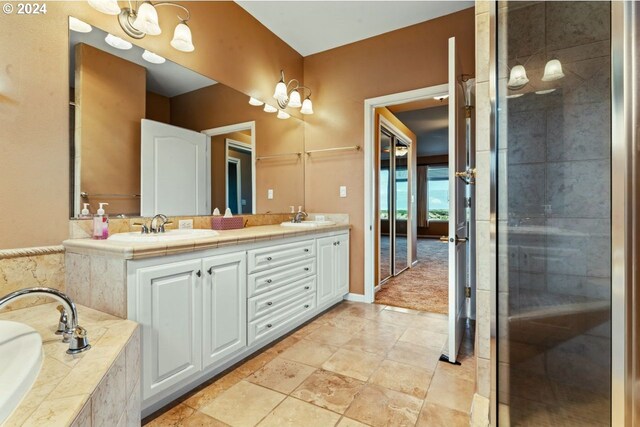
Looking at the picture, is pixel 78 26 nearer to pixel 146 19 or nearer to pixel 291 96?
pixel 146 19

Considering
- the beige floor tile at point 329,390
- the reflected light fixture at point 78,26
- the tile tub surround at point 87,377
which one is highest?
the reflected light fixture at point 78,26

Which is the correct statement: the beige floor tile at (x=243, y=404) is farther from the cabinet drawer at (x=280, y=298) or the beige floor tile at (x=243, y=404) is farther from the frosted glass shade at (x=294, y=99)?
the frosted glass shade at (x=294, y=99)

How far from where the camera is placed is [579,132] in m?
1.02

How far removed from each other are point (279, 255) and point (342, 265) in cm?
110

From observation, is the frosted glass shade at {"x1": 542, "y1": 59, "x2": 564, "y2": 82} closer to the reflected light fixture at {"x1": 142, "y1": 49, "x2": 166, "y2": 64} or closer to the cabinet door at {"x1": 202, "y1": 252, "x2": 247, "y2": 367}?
the cabinet door at {"x1": 202, "y1": 252, "x2": 247, "y2": 367}

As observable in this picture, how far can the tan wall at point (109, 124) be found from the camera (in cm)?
159

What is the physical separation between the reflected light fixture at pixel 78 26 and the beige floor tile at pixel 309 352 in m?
2.26

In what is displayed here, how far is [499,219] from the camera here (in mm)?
1170

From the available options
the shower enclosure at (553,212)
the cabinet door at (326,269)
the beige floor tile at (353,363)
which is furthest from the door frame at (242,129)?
the shower enclosure at (553,212)

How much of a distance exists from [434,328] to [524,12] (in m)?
2.22

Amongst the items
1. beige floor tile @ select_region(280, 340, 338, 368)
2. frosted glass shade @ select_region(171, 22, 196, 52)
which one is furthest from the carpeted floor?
frosted glass shade @ select_region(171, 22, 196, 52)

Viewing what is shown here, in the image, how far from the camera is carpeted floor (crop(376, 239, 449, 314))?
3.05 meters

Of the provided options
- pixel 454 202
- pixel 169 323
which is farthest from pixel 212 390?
pixel 454 202

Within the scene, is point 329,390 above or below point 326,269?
below
